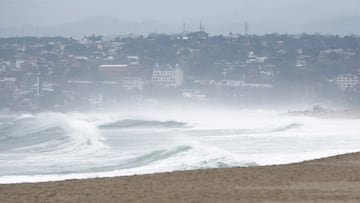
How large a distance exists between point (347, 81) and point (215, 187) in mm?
65658

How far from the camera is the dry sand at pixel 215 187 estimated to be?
993 centimetres

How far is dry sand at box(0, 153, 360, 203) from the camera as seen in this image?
9.93 meters

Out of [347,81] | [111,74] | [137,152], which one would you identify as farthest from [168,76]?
[137,152]

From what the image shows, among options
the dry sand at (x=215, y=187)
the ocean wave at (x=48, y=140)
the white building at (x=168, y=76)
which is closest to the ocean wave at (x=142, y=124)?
the ocean wave at (x=48, y=140)

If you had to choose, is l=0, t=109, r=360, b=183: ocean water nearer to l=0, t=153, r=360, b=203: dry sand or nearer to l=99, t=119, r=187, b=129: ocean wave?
l=0, t=153, r=360, b=203: dry sand

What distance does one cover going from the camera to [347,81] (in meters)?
74.6

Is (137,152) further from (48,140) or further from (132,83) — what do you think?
(132,83)

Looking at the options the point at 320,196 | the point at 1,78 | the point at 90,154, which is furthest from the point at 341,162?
the point at 1,78

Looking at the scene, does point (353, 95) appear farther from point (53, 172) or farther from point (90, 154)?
point (53, 172)

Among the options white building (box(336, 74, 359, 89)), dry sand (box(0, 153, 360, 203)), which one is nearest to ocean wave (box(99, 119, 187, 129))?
dry sand (box(0, 153, 360, 203))

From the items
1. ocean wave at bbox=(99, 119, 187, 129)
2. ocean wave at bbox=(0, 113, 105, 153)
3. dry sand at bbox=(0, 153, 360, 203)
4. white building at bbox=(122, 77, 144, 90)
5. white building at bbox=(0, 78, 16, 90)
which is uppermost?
dry sand at bbox=(0, 153, 360, 203)

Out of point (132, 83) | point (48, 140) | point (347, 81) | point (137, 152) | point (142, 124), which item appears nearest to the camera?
point (137, 152)

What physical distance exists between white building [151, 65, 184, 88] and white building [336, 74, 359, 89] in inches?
561

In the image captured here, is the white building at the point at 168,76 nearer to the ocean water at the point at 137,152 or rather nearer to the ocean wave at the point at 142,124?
the ocean wave at the point at 142,124
